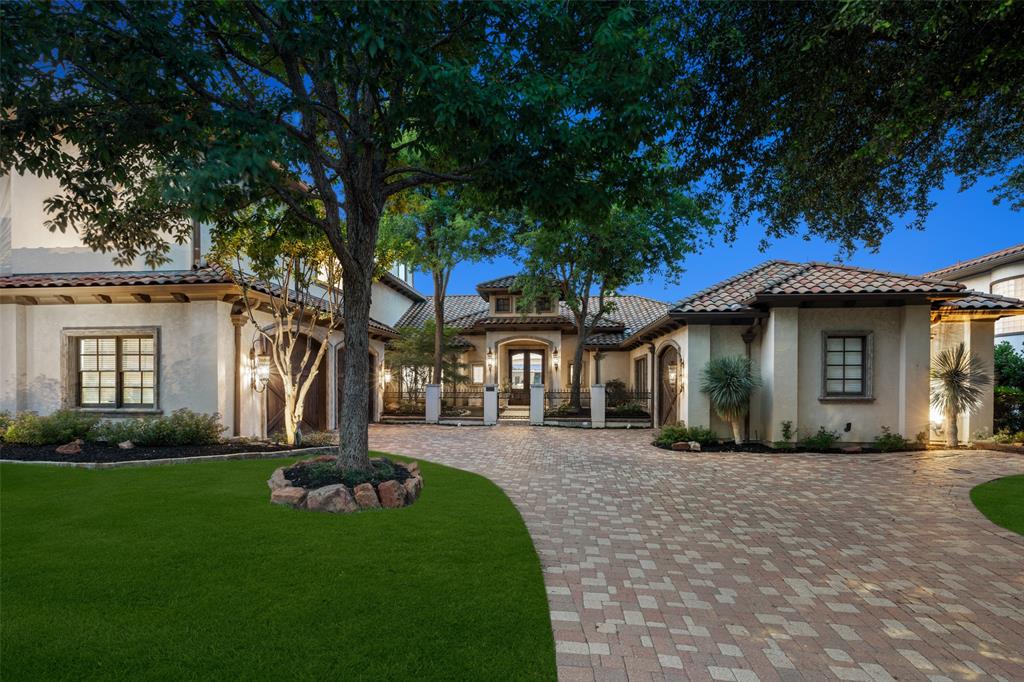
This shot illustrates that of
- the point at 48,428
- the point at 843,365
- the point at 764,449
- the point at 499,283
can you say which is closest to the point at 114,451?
the point at 48,428

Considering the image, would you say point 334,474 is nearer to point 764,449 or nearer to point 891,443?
point 764,449

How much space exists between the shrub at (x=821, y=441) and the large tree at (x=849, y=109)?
600 cm

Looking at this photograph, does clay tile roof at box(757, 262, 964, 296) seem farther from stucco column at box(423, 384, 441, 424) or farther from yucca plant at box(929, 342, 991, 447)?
stucco column at box(423, 384, 441, 424)

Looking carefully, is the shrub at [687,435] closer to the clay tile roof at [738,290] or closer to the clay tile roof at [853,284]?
the clay tile roof at [738,290]

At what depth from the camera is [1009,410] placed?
13328mm

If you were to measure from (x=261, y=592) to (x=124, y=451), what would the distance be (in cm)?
858

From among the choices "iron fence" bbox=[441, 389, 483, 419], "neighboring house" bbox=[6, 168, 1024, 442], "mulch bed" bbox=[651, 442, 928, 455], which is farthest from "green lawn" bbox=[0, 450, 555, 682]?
"iron fence" bbox=[441, 389, 483, 419]

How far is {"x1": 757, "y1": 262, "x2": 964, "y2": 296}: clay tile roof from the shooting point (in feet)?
37.8

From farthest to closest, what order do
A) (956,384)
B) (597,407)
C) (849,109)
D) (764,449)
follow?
(597,407) < (764,449) < (956,384) < (849,109)

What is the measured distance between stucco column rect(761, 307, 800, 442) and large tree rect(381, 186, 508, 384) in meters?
10.7

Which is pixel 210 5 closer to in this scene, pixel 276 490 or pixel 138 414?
pixel 276 490

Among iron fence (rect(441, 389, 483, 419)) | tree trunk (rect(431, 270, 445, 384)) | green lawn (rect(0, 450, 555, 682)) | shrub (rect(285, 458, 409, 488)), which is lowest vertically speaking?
iron fence (rect(441, 389, 483, 419))

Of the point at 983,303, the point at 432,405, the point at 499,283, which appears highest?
the point at 499,283

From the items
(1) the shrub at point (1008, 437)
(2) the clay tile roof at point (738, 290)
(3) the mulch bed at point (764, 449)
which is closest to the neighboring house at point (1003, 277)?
(1) the shrub at point (1008, 437)
